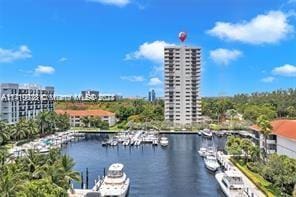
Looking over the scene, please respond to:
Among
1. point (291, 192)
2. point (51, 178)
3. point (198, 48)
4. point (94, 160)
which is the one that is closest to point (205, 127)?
point (198, 48)

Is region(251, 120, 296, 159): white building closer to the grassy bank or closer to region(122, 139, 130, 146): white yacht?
the grassy bank

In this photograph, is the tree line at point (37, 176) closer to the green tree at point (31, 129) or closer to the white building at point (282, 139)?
the white building at point (282, 139)

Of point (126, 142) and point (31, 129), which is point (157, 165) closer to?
point (126, 142)

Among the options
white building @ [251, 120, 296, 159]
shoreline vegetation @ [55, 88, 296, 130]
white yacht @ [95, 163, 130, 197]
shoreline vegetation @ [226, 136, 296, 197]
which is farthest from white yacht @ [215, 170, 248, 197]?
shoreline vegetation @ [55, 88, 296, 130]

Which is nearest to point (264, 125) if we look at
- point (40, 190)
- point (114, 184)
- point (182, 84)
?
point (114, 184)

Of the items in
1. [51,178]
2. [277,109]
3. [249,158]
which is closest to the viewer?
[51,178]

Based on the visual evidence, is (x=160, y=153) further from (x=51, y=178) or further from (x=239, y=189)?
(x=51, y=178)

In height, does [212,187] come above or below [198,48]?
below

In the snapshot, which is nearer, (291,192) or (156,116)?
(291,192)
